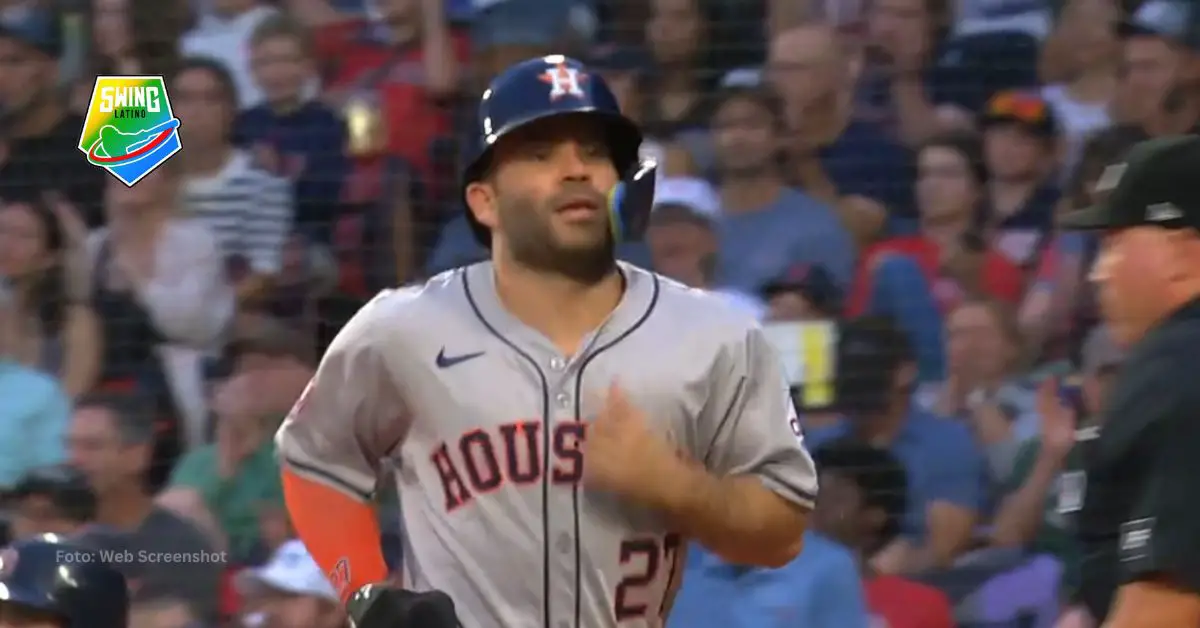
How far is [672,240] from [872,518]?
0.81 m

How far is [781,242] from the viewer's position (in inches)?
181

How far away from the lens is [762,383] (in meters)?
2.82

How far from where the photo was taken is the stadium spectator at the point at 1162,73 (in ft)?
15.3

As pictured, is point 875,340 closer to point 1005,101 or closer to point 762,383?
point 1005,101

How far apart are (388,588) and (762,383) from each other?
23.6 inches

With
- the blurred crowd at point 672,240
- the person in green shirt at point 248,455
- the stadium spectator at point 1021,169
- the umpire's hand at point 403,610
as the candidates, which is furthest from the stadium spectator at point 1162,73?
the umpire's hand at point 403,610

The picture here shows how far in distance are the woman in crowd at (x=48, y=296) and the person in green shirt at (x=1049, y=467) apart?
208cm

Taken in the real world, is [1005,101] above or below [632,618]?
above

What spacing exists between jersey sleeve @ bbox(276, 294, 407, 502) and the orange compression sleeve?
16mm

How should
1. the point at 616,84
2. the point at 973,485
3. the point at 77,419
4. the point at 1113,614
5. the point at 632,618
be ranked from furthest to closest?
the point at 616,84, the point at 77,419, the point at 973,485, the point at 632,618, the point at 1113,614

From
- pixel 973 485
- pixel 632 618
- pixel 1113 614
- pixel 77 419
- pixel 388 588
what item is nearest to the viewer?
pixel 1113 614

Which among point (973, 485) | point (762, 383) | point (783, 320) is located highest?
point (762, 383)

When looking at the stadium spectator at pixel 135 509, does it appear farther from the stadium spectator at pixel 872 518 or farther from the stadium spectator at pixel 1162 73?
the stadium spectator at pixel 1162 73

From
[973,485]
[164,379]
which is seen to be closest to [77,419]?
[164,379]
